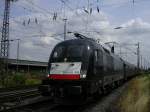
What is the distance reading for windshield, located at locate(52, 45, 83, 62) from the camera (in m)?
15.1

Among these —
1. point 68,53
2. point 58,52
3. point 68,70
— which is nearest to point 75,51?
point 68,53

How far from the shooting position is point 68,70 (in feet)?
47.9

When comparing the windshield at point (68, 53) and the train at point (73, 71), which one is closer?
the train at point (73, 71)

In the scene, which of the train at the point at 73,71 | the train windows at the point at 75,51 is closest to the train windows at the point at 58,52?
the train at the point at 73,71

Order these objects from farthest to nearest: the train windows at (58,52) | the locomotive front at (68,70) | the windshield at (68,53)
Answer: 1. the train windows at (58,52)
2. the windshield at (68,53)
3. the locomotive front at (68,70)

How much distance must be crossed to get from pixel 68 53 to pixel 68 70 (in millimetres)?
1111

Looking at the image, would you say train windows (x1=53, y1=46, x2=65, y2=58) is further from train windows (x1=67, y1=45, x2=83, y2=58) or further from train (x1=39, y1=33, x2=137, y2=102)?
train windows (x1=67, y1=45, x2=83, y2=58)

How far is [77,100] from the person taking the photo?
14484 mm

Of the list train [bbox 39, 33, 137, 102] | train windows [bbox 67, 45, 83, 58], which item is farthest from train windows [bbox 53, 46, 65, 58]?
train windows [bbox 67, 45, 83, 58]

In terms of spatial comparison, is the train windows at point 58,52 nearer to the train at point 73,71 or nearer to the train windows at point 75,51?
the train at point 73,71

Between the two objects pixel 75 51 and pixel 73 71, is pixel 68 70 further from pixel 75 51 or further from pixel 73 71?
pixel 75 51

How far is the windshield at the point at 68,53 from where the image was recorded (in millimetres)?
15148

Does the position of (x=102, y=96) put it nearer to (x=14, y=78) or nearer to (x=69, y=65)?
(x=69, y=65)

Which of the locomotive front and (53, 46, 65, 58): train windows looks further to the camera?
(53, 46, 65, 58): train windows
